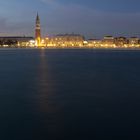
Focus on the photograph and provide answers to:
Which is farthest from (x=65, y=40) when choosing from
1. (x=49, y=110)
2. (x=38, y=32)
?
(x=49, y=110)

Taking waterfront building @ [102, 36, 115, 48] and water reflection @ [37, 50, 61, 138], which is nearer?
water reflection @ [37, 50, 61, 138]

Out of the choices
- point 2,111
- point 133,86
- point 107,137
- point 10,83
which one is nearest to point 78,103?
point 2,111

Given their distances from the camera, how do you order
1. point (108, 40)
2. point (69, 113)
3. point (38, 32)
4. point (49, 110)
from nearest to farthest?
1. point (69, 113)
2. point (49, 110)
3. point (38, 32)
4. point (108, 40)

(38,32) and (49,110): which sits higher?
(38,32)

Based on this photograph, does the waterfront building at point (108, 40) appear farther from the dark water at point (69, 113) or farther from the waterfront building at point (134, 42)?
the dark water at point (69, 113)

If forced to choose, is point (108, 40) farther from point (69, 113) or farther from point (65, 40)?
point (69, 113)

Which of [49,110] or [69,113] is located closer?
[69,113]

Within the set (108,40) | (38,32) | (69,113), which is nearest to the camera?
(69,113)

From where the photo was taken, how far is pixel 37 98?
1477 centimetres

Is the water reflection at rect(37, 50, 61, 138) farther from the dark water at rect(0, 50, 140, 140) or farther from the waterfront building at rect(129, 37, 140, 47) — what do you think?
the waterfront building at rect(129, 37, 140, 47)

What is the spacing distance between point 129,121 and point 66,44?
5035 inches

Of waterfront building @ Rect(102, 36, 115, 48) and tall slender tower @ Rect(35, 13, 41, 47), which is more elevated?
tall slender tower @ Rect(35, 13, 41, 47)

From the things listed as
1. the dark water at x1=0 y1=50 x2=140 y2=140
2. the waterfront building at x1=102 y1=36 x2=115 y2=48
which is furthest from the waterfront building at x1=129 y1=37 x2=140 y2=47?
the dark water at x1=0 y1=50 x2=140 y2=140

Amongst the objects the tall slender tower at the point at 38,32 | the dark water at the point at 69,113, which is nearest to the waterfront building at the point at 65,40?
the tall slender tower at the point at 38,32
